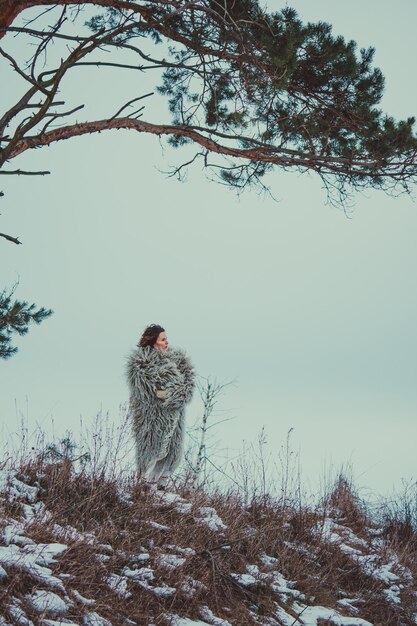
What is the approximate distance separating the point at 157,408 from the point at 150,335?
0.77 m

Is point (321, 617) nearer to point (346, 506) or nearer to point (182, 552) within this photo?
point (182, 552)

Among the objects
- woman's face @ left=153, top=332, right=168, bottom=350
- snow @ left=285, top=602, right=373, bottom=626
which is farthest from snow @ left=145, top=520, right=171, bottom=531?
woman's face @ left=153, top=332, right=168, bottom=350

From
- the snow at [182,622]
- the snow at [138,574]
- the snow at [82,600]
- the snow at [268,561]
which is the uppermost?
the snow at [268,561]

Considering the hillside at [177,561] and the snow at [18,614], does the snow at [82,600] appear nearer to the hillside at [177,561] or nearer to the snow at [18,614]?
the hillside at [177,561]

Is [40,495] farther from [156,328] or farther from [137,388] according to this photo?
[156,328]

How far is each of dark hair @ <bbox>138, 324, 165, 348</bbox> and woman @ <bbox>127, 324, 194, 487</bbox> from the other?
5.4 inches

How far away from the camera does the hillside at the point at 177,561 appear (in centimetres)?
475

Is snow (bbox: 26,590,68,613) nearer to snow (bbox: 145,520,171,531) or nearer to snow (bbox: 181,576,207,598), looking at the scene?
snow (bbox: 181,576,207,598)

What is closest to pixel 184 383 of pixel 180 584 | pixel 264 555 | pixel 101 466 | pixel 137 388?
pixel 137 388

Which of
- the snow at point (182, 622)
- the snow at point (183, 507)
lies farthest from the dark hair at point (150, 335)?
the snow at point (182, 622)

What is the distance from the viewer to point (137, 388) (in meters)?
7.65

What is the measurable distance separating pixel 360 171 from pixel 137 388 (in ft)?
10.7

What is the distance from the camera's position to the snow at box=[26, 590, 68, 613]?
4398 millimetres

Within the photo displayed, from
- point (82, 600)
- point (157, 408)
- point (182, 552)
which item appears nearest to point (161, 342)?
point (157, 408)
